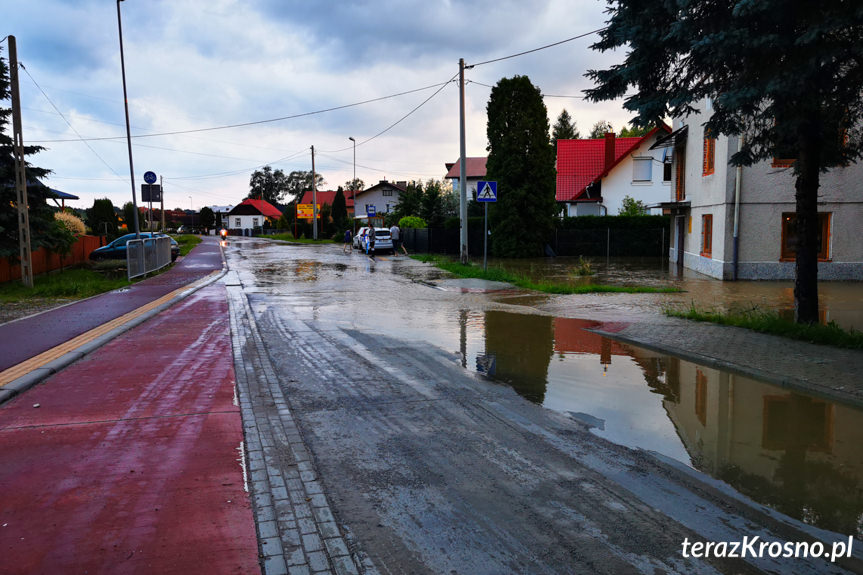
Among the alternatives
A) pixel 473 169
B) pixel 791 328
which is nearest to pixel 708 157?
pixel 791 328

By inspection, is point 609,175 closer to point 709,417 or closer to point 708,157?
point 708,157

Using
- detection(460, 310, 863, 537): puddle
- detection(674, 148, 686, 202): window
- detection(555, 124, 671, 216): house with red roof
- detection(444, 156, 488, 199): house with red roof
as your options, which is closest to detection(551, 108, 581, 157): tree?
detection(444, 156, 488, 199): house with red roof

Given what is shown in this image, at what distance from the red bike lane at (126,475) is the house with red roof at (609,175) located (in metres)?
37.4

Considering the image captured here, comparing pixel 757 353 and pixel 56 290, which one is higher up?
pixel 56 290

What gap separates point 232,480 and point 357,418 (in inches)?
67.3

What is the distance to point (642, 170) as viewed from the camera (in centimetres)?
Answer: 4269

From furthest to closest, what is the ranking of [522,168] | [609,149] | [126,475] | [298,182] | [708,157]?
[298,182]
[609,149]
[522,168]
[708,157]
[126,475]

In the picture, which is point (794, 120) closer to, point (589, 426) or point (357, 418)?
point (589, 426)

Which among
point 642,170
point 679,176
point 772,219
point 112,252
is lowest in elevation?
point 112,252

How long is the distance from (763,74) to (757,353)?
372 centimetres

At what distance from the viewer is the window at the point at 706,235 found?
22750mm

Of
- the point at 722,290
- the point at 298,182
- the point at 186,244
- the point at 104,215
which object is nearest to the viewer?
the point at 722,290

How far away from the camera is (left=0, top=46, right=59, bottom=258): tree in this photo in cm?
1988

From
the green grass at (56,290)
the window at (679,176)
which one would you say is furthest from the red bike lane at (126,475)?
the window at (679,176)
